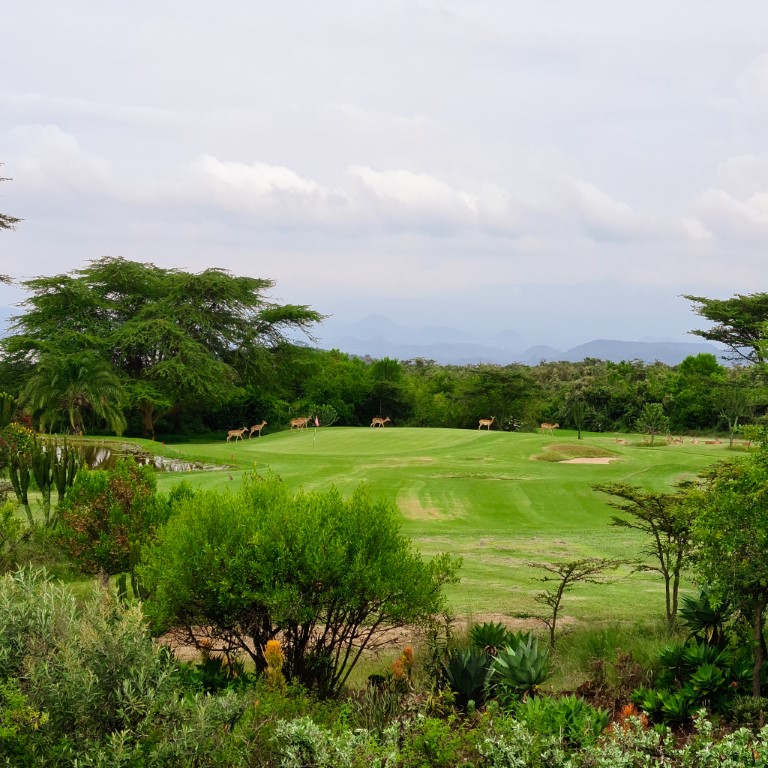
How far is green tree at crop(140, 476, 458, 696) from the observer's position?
7.18m

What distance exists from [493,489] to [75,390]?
1130 inches

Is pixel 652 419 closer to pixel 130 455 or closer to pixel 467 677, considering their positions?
pixel 130 455

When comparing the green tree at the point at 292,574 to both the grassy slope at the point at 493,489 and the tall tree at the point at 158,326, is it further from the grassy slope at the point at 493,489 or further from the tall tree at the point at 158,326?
the tall tree at the point at 158,326

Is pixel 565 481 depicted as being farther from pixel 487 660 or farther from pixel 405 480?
pixel 487 660

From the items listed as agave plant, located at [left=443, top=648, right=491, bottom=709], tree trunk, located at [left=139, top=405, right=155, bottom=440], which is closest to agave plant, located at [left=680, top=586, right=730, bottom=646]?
agave plant, located at [left=443, top=648, right=491, bottom=709]

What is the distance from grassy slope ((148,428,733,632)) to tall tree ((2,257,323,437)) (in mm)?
8315

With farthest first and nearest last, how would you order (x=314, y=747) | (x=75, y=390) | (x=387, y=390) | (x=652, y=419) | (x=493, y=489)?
1. (x=387, y=390)
2. (x=652, y=419)
3. (x=75, y=390)
4. (x=493, y=489)
5. (x=314, y=747)

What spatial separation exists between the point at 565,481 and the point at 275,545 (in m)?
21.6

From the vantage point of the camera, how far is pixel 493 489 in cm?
2606

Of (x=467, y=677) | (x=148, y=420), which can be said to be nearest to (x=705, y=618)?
(x=467, y=677)

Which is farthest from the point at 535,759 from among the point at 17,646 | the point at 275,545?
the point at 17,646

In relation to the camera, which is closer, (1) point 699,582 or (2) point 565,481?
(1) point 699,582

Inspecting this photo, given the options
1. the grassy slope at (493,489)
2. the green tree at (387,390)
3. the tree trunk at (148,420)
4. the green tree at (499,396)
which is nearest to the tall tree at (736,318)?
the grassy slope at (493,489)

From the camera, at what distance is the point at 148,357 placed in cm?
5441
